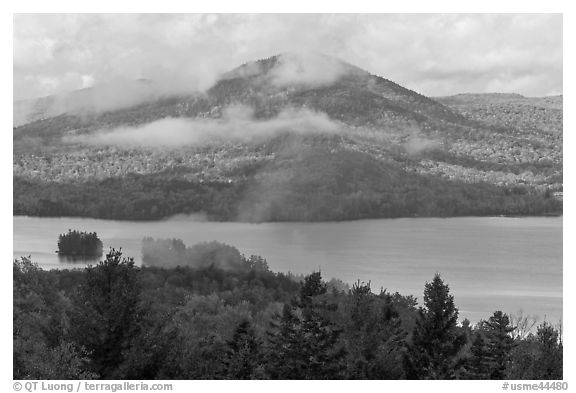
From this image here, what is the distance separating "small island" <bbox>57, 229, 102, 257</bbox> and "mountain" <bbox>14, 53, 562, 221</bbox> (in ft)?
2.13

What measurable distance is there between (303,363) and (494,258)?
29.0ft

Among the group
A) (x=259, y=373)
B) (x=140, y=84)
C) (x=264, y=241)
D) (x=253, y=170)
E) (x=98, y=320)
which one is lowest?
(x=259, y=373)

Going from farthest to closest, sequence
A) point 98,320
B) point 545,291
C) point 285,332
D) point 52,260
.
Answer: point 52,260, point 545,291, point 285,332, point 98,320

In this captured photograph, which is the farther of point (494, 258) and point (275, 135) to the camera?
point (275, 135)

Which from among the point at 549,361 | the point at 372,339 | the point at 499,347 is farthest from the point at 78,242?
the point at 549,361

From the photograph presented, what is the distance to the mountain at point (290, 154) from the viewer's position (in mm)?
19469

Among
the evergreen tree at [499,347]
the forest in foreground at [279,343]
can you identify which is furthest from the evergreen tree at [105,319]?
the evergreen tree at [499,347]

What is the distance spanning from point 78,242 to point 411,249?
9405 mm

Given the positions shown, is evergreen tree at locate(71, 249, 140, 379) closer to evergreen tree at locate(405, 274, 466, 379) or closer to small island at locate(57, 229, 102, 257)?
evergreen tree at locate(405, 274, 466, 379)

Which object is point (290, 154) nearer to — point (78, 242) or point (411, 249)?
point (411, 249)
